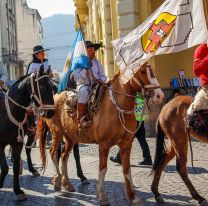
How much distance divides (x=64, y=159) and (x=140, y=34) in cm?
304

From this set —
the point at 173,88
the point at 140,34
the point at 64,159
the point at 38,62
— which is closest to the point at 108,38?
the point at 173,88

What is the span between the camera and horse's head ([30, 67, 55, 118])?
25.0ft

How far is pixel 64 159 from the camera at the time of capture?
28.3ft

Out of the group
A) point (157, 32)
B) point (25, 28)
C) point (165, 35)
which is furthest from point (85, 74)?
point (25, 28)

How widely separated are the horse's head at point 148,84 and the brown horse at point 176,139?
0.79 meters

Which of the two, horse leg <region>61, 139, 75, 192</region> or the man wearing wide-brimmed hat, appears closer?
horse leg <region>61, 139, 75, 192</region>

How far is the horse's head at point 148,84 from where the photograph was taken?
21.9ft

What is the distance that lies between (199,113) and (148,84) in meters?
0.93

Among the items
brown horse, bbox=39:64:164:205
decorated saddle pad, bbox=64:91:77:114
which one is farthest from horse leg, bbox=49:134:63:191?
brown horse, bbox=39:64:164:205

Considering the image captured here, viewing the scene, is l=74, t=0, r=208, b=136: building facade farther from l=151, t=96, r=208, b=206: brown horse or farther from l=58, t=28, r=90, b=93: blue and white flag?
l=151, t=96, r=208, b=206: brown horse

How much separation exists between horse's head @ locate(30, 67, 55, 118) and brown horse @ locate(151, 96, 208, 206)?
6.20ft

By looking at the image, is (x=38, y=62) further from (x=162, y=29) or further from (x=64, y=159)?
(x=162, y=29)

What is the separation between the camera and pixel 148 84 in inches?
267

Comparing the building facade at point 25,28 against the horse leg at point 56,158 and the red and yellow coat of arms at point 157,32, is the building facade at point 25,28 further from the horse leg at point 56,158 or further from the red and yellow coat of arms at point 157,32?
the red and yellow coat of arms at point 157,32
